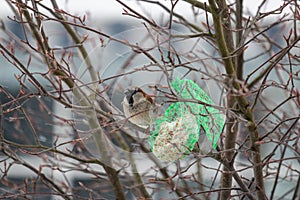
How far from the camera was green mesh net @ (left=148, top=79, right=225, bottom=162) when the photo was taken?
166 centimetres

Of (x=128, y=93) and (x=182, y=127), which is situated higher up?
(x=128, y=93)

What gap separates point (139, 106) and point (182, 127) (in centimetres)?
14

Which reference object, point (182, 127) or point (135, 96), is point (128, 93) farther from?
point (182, 127)

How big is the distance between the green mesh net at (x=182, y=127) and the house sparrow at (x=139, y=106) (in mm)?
41

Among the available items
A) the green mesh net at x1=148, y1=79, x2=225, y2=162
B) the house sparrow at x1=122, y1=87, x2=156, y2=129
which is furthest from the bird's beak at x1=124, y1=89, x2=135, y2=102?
the green mesh net at x1=148, y1=79, x2=225, y2=162

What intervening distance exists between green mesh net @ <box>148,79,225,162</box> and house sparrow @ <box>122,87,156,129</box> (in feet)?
0.13

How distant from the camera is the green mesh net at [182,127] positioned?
166cm

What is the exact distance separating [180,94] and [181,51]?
13 cm

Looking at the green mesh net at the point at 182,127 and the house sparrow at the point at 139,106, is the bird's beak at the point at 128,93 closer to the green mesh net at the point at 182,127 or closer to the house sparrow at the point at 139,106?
the house sparrow at the point at 139,106

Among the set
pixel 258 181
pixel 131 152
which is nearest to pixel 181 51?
pixel 131 152

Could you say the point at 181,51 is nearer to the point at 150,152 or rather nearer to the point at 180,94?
the point at 180,94

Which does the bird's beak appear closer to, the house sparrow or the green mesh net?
the house sparrow

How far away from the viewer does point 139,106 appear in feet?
5.43

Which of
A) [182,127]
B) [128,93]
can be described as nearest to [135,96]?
[128,93]
